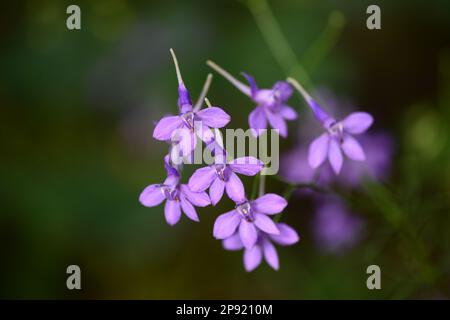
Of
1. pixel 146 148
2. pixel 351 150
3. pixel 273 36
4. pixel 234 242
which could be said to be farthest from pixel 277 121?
pixel 146 148

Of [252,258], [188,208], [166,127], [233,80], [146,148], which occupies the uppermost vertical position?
[146,148]

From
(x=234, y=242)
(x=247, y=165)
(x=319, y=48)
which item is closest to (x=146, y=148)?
(x=319, y=48)

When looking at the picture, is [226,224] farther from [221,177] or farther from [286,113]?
[286,113]

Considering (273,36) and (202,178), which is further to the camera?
(273,36)

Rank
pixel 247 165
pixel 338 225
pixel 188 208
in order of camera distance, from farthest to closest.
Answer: pixel 338 225, pixel 188 208, pixel 247 165

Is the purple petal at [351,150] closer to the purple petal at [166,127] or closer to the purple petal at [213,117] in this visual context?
the purple petal at [213,117]

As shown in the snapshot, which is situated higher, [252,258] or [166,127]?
[166,127]

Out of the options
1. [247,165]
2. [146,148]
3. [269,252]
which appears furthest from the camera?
[146,148]
